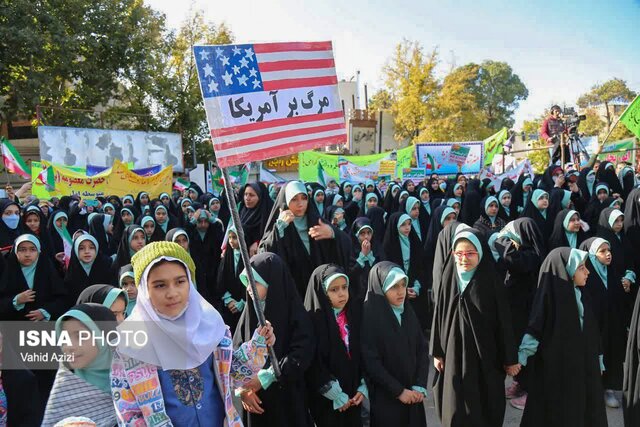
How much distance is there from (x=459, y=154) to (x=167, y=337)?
43.5ft

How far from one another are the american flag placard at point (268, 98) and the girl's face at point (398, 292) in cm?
91

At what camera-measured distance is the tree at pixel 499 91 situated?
44.9 meters

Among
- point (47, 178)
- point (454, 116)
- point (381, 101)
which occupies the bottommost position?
point (47, 178)

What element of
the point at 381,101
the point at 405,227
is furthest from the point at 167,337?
the point at 381,101

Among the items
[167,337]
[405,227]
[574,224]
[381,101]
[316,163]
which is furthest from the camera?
[381,101]

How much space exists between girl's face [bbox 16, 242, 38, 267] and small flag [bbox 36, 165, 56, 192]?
23.7ft

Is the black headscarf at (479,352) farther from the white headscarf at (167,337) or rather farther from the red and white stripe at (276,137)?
the white headscarf at (167,337)

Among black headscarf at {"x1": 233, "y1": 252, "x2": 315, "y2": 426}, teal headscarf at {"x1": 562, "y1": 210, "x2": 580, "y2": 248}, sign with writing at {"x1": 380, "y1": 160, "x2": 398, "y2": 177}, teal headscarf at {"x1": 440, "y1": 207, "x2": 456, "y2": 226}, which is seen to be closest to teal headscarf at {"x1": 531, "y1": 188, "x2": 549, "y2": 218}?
teal headscarf at {"x1": 440, "y1": 207, "x2": 456, "y2": 226}

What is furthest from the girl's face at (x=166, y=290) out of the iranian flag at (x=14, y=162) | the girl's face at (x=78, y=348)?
the iranian flag at (x=14, y=162)

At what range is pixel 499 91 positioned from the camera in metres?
46.3

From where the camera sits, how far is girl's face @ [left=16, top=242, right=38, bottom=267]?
4.17 metres

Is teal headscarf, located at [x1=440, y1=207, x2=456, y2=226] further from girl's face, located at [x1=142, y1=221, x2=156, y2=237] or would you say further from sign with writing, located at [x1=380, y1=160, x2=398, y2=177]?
sign with writing, located at [x1=380, y1=160, x2=398, y2=177]

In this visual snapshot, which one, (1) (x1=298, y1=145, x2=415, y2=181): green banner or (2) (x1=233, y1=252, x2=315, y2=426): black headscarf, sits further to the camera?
(1) (x1=298, y1=145, x2=415, y2=181): green banner

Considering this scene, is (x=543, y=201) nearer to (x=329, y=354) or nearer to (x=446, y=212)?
(x=446, y=212)
